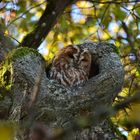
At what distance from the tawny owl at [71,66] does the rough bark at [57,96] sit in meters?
0.15

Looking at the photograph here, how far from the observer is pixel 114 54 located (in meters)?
3.70

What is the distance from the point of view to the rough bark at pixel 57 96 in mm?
2902


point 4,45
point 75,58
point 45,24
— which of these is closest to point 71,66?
point 75,58

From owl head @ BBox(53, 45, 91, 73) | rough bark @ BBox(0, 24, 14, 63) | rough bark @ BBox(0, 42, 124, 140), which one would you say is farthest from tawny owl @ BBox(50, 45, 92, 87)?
rough bark @ BBox(0, 24, 14, 63)

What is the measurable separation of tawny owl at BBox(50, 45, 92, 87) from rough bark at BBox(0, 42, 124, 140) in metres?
0.15

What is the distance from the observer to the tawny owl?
3.34 metres

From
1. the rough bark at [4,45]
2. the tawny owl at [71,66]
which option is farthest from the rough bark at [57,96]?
the rough bark at [4,45]

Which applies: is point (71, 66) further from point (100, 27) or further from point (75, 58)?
point (100, 27)

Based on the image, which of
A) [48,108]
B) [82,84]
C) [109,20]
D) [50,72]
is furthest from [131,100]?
[109,20]

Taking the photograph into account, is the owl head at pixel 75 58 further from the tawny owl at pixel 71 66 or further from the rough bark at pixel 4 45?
the rough bark at pixel 4 45

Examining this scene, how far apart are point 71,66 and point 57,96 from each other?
0.66m

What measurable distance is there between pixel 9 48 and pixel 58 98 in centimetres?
93

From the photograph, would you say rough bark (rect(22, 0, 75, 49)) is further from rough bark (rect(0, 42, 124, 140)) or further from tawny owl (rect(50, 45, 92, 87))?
rough bark (rect(0, 42, 124, 140))

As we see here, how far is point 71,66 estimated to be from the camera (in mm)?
3623
